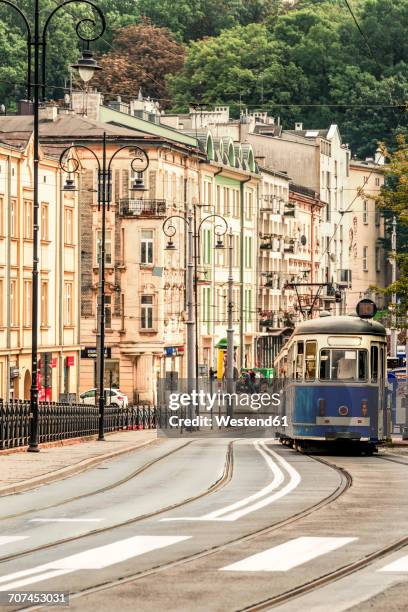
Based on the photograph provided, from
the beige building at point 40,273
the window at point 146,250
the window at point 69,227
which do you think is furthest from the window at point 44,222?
the window at point 146,250

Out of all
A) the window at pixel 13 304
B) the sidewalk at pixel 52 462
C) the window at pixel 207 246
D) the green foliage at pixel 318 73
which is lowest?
the sidewalk at pixel 52 462

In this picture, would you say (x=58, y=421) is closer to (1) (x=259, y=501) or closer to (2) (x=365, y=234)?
(1) (x=259, y=501)

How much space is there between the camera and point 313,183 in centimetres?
13462

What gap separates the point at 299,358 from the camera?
41.0m

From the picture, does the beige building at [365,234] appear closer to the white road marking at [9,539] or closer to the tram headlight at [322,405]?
the tram headlight at [322,405]

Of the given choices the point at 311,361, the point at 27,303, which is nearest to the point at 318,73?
the point at 27,303

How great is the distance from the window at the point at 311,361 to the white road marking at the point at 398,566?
22869 mm

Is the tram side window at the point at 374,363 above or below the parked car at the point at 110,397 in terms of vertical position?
above

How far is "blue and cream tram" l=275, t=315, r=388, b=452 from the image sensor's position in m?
39.2

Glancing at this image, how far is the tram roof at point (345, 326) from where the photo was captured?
40094 millimetres

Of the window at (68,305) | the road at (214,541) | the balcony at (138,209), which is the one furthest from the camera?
the balcony at (138,209)

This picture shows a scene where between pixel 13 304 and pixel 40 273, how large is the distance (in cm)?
500

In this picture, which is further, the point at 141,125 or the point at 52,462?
the point at 141,125

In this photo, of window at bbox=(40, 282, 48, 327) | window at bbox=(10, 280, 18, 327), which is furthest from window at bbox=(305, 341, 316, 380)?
window at bbox=(40, 282, 48, 327)
